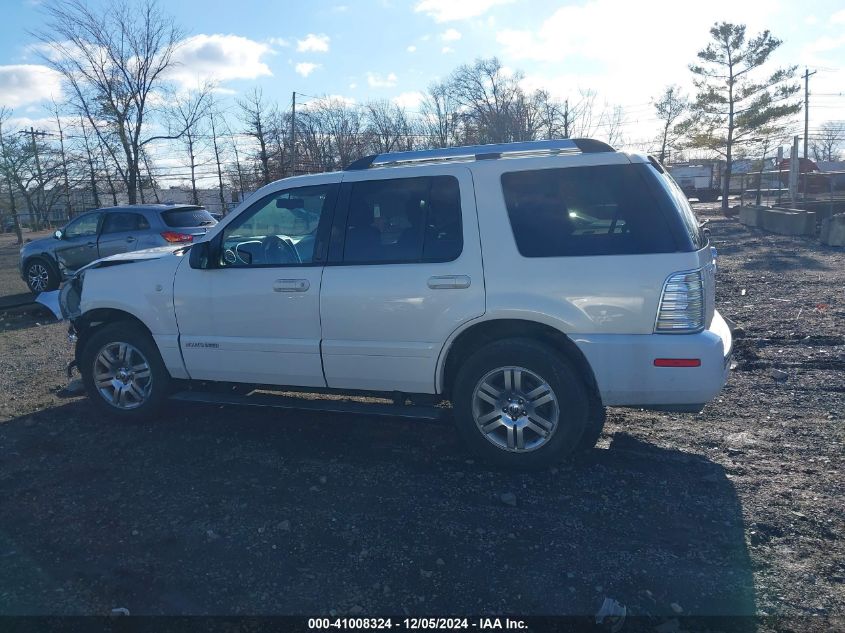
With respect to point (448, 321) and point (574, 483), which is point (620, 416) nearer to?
point (574, 483)

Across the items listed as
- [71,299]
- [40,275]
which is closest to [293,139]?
[40,275]

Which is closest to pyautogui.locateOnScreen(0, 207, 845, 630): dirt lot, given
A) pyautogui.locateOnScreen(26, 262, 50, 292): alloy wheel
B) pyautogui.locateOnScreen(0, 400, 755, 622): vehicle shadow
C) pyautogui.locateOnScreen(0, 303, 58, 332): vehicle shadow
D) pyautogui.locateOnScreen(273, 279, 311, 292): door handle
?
pyautogui.locateOnScreen(0, 400, 755, 622): vehicle shadow

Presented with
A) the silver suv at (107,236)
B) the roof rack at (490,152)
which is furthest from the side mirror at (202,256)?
the silver suv at (107,236)

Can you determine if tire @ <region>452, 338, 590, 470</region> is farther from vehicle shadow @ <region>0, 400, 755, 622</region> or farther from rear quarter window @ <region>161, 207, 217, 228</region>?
rear quarter window @ <region>161, 207, 217, 228</region>

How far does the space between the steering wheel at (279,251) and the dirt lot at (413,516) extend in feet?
4.54

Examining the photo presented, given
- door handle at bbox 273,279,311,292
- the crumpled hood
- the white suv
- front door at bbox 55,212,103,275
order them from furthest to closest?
the crumpled hood, front door at bbox 55,212,103,275, door handle at bbox 273,279,311,292, the white suv

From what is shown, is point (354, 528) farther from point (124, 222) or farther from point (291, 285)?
A: point (124, 222)

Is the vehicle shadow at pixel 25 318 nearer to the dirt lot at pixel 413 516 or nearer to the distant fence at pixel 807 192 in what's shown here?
the dirt lot at pixel 413 516

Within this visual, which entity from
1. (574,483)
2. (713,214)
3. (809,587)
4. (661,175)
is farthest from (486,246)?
(713,214)

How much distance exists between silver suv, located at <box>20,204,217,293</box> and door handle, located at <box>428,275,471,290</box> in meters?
8.37

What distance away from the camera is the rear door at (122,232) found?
498 inches

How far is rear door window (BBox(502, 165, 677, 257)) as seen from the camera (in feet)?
14.1

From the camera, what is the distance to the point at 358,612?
319 centimetres

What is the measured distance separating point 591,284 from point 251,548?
2.50m
